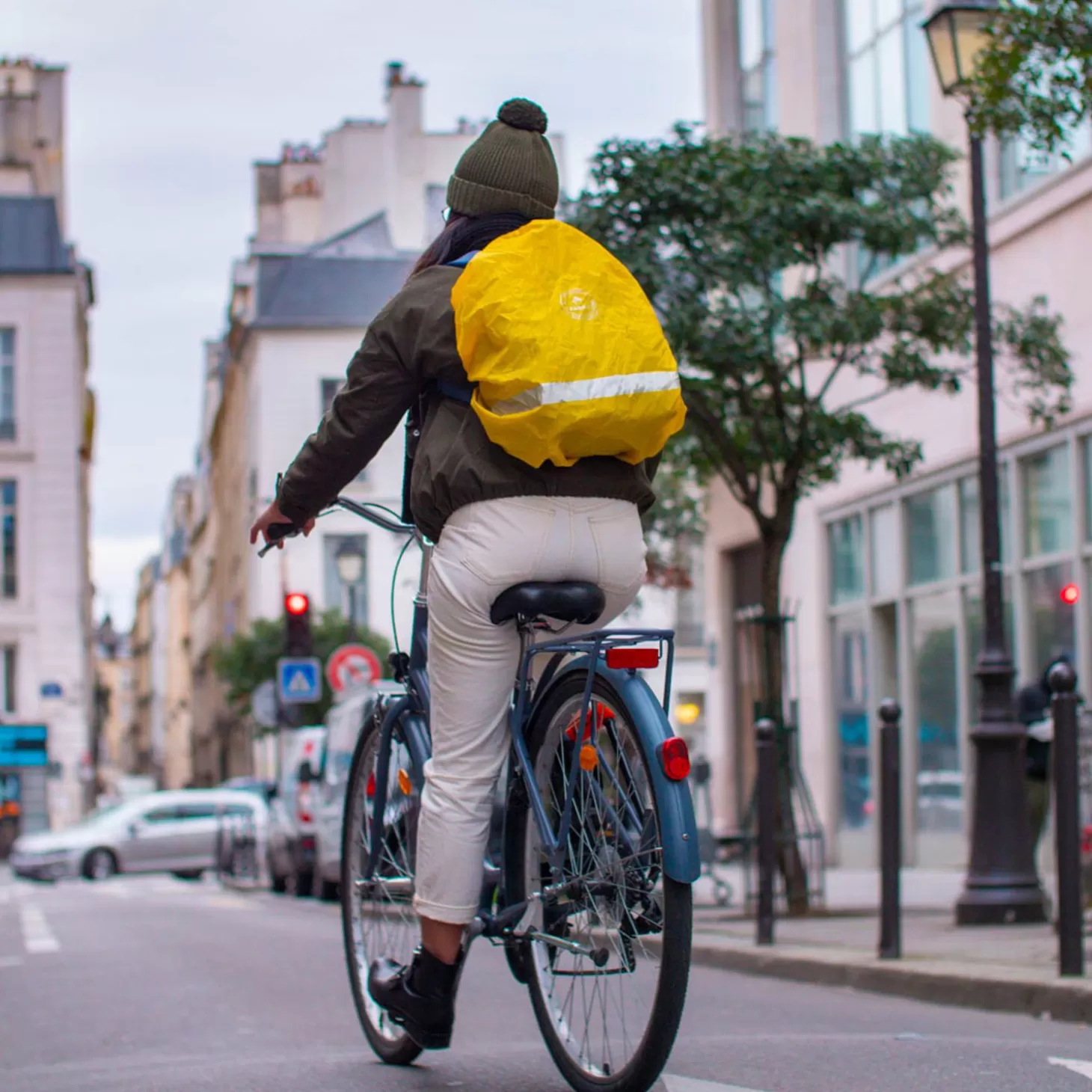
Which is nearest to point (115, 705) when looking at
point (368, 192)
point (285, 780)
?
point (368, 192)

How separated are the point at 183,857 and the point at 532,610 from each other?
99.3 ft

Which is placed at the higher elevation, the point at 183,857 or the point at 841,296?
the point at 841,296

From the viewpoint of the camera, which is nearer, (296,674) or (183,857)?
(296,674)

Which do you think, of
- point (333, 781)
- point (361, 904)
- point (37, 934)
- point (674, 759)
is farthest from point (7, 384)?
point (674, 759)

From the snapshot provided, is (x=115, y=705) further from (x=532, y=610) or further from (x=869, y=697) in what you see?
(x=532, y=610)

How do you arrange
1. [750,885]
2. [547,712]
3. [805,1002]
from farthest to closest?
[750,885], [805,1002], [547,712]

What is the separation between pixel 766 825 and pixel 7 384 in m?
50.8

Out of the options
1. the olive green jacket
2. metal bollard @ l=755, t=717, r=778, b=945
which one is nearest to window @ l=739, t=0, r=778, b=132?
metal bollard @ l=755, t=717, r=778, b=945

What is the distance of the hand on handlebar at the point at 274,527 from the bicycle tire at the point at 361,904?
60cm

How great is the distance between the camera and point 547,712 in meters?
4.48

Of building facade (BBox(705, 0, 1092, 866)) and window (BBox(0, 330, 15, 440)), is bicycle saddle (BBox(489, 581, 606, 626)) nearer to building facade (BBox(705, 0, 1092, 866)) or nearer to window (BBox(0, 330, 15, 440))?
building facade (BBox(705, 0, 1092, 866))

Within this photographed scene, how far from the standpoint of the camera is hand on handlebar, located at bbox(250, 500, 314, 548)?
487cm

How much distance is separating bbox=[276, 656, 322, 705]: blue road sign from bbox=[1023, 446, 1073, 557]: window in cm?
838

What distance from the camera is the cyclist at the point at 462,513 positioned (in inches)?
171
